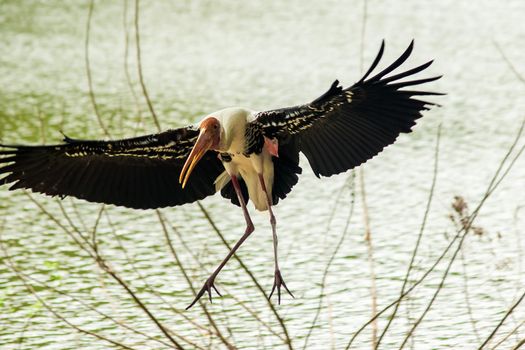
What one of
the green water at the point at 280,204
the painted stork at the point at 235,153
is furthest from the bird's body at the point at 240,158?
the green water at the point at 280,204

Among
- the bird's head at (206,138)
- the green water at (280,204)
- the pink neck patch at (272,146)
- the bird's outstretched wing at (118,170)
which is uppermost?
the green water at (280,204)

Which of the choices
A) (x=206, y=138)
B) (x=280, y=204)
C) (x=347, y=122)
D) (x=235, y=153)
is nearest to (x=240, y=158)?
(x=235, y=153)

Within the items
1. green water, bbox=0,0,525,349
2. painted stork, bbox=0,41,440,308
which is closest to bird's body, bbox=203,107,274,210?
painted stork, bbox=0,41,440,308

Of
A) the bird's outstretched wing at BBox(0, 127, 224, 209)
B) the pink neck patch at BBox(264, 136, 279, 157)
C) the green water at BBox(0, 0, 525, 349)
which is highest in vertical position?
the green water at BBox(0, 0, 525, 349)

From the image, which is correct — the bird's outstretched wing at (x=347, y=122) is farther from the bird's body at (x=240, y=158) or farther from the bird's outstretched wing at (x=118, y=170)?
the bird's outstretched wing at (x=118, y=170)

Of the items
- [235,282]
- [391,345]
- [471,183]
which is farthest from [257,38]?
[391,345]

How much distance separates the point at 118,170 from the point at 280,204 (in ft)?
7.72

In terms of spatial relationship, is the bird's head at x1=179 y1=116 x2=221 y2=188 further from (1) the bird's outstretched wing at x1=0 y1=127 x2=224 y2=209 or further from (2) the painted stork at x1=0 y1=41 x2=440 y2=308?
(1) the bird's outstretched wing at x1=0 y1=127 x2=224 y2=209

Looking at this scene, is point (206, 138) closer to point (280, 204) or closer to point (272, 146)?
point (272, 146)

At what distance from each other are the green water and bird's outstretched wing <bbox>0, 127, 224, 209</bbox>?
0.42 ft

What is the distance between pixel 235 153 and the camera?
300 cm

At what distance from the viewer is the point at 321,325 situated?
3.89m

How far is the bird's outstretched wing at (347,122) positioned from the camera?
2.89 meters

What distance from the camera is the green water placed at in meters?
3.96
